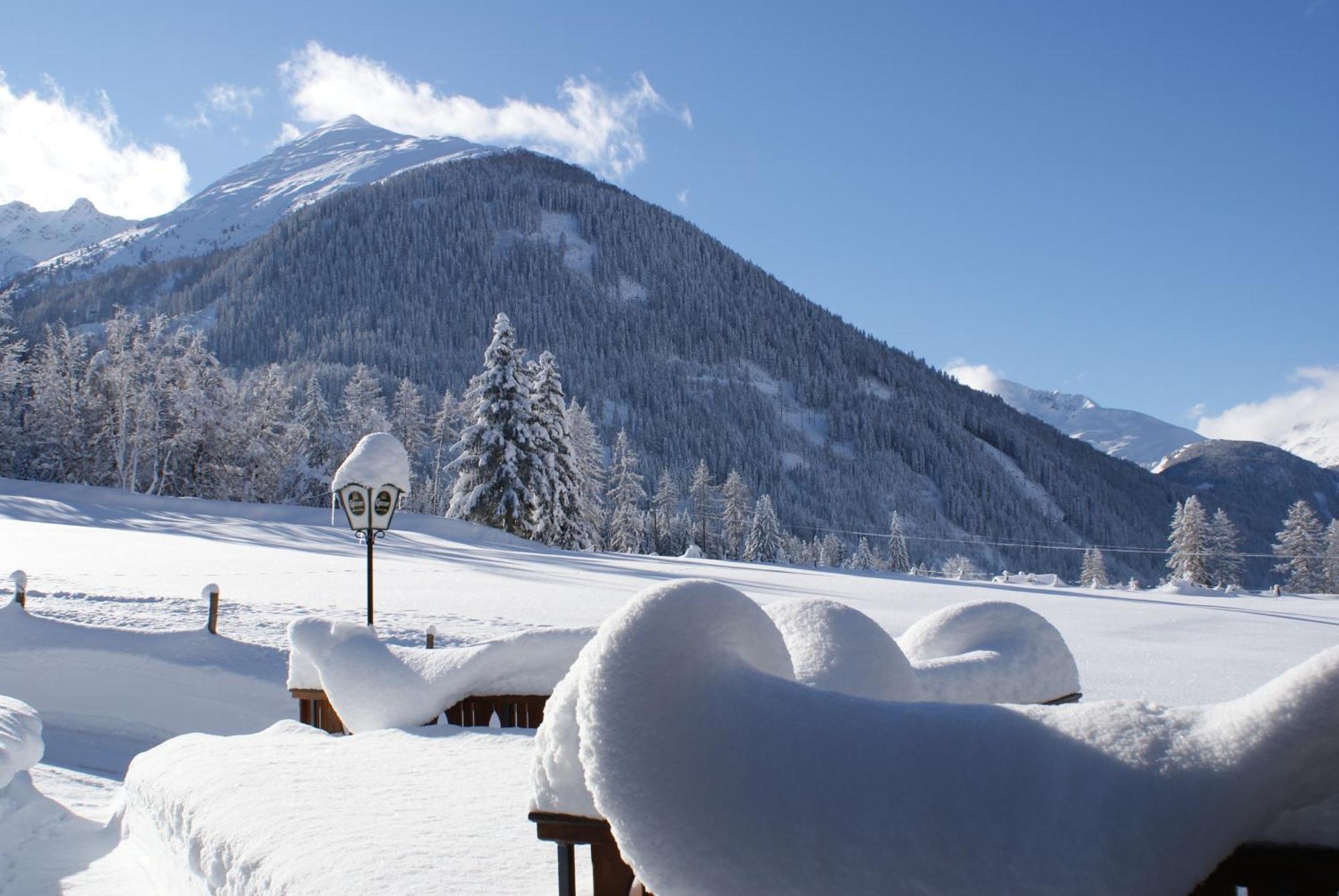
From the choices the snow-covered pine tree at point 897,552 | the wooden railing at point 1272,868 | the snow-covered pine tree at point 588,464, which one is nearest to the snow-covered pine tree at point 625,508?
the snow-covered pine tree at point 588,464

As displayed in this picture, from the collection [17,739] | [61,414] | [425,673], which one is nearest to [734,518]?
[61,414]

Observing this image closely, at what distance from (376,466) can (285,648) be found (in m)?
2.76

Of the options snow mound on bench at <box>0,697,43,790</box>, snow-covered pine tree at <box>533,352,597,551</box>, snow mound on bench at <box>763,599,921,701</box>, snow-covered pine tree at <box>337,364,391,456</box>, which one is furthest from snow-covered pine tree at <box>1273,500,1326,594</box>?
snow mound on bench at <box>0,697,43,790</box>

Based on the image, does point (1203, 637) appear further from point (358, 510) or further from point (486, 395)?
point (486, 395)

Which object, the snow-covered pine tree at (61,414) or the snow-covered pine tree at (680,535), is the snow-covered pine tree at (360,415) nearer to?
the snow-covered pine tree at (61,414)

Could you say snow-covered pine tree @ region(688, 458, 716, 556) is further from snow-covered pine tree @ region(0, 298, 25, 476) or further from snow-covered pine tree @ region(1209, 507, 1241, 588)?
snow-covered pine tree @ region(0, 298, 25, 476)

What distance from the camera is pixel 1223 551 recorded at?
151 feet

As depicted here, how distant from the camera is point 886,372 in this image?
172m

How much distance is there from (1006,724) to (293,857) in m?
2.56

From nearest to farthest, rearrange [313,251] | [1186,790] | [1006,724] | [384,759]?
[1186,790] < [1006,724] < [384,759] < [313,251]

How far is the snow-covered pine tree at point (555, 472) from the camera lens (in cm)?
3056

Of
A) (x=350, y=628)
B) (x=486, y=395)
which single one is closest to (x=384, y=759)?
(x=350, y=628)

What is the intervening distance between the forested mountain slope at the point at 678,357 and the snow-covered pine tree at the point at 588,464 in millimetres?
60280

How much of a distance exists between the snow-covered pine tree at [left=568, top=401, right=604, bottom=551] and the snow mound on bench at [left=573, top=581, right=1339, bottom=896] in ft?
111
